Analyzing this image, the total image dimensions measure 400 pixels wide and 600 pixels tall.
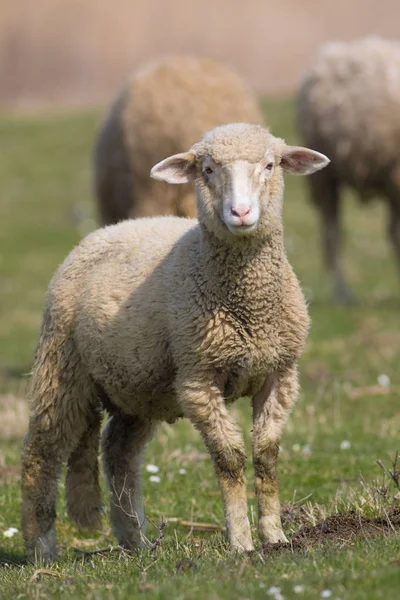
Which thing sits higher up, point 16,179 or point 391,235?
point 391,235

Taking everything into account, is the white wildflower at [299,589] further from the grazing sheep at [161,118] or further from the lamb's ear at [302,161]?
the grazing sheep at [161,118]

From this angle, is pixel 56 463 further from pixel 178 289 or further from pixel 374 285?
pixel 374 285

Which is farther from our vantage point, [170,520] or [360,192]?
[360,192]

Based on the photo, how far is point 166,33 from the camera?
41.3 meters

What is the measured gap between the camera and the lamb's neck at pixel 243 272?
5.41 m

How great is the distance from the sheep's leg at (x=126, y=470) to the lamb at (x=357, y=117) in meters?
8.26

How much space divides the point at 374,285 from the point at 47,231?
971 cm

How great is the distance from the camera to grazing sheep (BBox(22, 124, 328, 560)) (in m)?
5.30

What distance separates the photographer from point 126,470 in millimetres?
6379

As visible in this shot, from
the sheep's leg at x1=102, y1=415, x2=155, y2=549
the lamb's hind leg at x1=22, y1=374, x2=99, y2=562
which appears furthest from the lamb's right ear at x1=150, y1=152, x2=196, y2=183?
the sheep's leg at x1=102, y1=415, x2=155, y2=549

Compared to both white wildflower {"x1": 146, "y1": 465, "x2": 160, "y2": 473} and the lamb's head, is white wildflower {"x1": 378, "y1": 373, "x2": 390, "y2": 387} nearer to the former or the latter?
white wildflower {"x1": 146, "y1": 465, "x2": 160, "y2": 473}

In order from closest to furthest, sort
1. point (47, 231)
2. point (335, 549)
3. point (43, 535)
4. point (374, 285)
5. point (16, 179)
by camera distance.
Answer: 1. point (335, 549)
2. point (43, 535)
3. point (374, 285)
4. point (47, 231)
5. point (16, 179)

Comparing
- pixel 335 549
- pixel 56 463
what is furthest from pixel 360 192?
pixel 335 549

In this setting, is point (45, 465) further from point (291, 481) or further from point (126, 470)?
point (291, 481)
